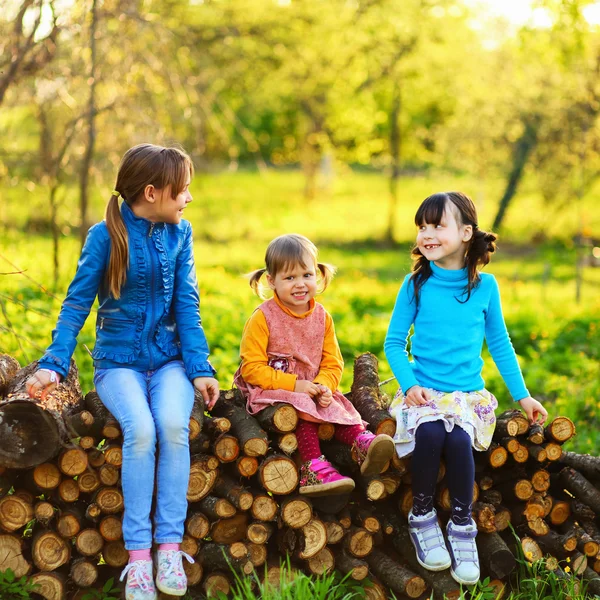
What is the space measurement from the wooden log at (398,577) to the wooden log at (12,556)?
4.81ft

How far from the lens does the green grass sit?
23.6ft

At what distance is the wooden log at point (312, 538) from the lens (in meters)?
3.46

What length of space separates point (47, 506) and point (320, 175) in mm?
25738

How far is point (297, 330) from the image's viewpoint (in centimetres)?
377

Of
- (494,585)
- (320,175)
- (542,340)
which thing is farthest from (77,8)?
(320,175)

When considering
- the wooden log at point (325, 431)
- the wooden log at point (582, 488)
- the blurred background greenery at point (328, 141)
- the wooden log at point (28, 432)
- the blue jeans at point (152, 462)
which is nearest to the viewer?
the wooden log at point (28, 432)

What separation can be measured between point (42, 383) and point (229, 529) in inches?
39.0

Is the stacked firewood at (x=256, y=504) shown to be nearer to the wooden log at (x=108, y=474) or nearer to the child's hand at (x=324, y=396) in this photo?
the wooden log at (x=108, y=474)

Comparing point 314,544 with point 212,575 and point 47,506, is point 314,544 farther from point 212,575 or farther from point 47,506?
point 47,506

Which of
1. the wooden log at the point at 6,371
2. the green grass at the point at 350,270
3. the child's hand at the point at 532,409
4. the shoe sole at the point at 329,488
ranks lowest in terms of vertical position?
the green grass at the point at 350,270

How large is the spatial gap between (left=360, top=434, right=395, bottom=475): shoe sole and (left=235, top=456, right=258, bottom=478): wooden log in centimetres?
45

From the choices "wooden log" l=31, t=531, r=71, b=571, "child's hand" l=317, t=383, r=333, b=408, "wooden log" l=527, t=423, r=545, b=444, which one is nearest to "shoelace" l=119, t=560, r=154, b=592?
"wooden log" l=31, t=531, r=71, b=571

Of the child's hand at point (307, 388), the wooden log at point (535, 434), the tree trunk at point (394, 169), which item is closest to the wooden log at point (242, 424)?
the child's hand at point (307, 388)

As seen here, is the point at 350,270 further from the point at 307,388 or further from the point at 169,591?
the point at 169,591
